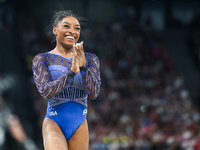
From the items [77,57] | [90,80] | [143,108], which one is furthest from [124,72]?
[77,57]

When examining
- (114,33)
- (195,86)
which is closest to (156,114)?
(195,86)

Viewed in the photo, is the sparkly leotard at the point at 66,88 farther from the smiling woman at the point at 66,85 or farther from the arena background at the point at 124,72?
the arena background at the point at 124,72

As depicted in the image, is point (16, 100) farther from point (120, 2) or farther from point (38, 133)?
point (120, 2)

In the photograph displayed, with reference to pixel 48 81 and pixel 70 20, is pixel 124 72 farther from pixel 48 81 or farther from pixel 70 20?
pixel 48 81

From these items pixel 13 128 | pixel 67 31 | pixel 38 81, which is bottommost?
pixel 13 128

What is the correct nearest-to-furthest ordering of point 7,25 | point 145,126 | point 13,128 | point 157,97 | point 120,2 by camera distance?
point 13,128
point 145,126
point 157,97
point 7,25
point 120,2

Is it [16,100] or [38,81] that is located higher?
[38,81]

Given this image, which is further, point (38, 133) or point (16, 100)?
point (16, 100)

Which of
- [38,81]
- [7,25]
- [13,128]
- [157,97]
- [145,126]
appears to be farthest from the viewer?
[7,25]

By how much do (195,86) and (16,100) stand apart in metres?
6.87

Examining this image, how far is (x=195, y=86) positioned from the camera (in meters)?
12.0

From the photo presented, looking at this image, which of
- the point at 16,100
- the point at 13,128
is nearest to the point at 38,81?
the point at 13,128

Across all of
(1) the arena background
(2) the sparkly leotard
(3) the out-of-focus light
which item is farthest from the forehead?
(3) the out-of-focus light

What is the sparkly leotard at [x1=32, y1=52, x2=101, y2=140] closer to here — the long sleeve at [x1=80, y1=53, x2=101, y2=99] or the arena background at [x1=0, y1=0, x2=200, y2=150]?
the long sleeve at [x1=80, y1=53, x2=101, y2=99]
